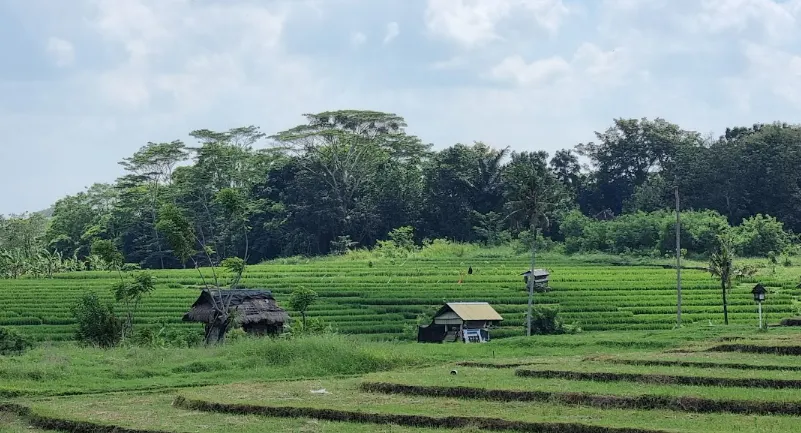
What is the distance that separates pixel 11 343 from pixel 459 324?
52.2 ft

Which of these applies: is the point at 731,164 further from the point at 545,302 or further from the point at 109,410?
the point at 109,410

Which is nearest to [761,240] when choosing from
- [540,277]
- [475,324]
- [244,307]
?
[540,277]

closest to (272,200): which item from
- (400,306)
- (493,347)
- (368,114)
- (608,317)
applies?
(368,114)

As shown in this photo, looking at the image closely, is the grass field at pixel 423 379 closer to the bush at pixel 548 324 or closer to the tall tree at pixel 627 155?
the bush at pixel 548 324

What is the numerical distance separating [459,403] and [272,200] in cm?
6667

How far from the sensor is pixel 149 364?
90.0 ft

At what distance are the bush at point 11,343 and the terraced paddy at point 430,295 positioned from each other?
8130 mm

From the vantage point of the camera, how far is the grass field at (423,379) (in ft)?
55.6

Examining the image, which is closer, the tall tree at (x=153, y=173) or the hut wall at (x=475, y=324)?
the hut wall at (x=475, y=324)

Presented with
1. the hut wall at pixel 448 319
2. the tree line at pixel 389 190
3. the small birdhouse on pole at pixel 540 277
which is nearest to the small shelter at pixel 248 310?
the hut wall at pixel 448 319

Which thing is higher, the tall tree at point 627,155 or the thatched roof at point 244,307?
the tall tree at point 627,155

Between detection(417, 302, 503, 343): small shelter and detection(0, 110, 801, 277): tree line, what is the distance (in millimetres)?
30746

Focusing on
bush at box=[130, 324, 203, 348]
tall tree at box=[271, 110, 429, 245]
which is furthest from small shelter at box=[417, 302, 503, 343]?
tall tree at box=[271, 110, 429, 245]

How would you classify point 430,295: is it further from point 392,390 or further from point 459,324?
point 392,390
